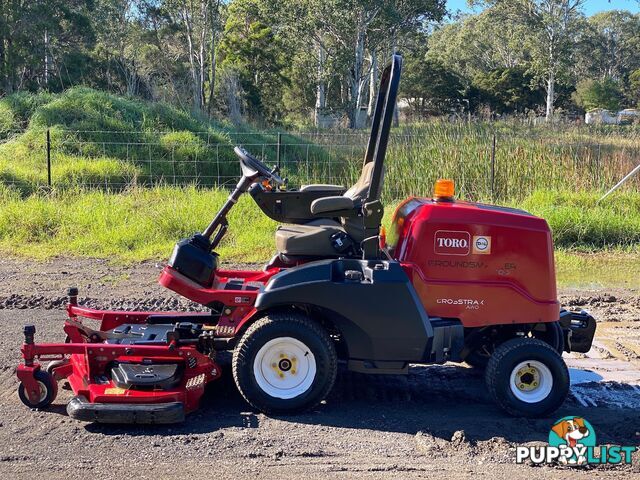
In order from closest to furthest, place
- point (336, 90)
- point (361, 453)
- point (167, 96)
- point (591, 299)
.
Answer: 1. point (361, 453)
2. point (591, 299)
3. point (167, 96)
4. point (336, 90)

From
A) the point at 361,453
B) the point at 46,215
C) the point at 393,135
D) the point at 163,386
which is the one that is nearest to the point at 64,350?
the point at 163,386

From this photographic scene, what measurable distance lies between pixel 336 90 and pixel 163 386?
4265 centimetres

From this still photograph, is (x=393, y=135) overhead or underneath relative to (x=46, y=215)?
overhead

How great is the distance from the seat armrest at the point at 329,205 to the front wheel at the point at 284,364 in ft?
2.30

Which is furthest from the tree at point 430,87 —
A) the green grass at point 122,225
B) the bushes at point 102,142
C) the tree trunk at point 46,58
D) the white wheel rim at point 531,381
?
the white wheel rim at point 531,381

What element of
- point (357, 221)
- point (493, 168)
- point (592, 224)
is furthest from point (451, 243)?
point (493, 168)

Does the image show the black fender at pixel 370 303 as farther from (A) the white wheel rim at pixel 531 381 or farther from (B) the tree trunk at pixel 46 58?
(B) the tree trunk at pixel 46 58

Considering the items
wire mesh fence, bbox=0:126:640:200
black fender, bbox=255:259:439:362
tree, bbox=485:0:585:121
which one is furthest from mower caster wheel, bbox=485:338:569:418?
tree, bbox=485:0:585:121

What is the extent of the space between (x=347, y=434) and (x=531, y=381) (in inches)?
50.7

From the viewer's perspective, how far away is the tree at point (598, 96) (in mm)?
54875

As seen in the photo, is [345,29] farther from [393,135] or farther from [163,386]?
[163,386]

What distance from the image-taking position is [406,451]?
4.20m

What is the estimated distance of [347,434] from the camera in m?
4.41

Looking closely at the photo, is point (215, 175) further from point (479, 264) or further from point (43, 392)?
point (479, 264)
